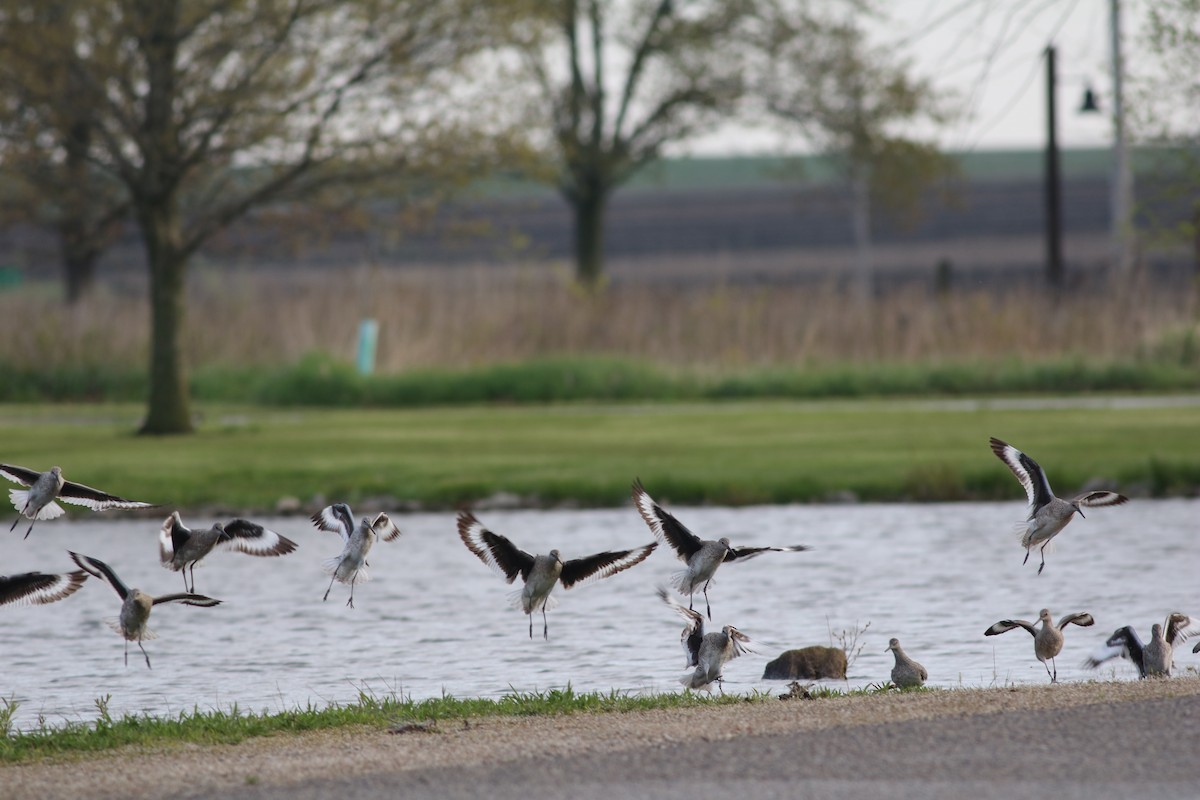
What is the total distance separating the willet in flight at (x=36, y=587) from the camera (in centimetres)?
796

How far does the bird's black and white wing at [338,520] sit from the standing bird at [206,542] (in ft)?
0.55

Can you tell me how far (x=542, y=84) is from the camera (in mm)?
35969

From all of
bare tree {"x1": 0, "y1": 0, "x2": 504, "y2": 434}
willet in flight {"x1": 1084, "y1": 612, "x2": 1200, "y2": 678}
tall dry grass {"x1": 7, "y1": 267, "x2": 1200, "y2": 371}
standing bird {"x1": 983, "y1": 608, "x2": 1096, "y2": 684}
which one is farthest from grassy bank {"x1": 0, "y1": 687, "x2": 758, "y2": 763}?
tall dry grass {"x1": 7, "y1": 267, "x2": 1200, "y2": 371}

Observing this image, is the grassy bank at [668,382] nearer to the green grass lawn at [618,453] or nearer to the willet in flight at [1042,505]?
the green grass lawn at [618,453]

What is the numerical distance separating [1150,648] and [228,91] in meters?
13.9

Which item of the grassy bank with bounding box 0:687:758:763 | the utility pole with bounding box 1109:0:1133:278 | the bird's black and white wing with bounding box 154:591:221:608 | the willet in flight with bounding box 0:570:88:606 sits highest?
the utility pole with bounding box 1109:0:1133:278

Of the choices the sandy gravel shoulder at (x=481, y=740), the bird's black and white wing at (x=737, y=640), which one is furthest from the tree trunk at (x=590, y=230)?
the sandy gravel shoulder at (x=481, y=740)

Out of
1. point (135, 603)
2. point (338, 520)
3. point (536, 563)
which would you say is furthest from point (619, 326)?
point (135, 603)

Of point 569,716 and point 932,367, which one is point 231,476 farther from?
point 932,367

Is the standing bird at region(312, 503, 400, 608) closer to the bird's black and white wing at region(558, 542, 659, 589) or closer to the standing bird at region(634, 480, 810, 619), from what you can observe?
the bird's black and white wing at region(558, 542, 659, 589)

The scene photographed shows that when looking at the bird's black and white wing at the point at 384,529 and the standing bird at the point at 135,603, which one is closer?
the standing bird at the point at 135,603

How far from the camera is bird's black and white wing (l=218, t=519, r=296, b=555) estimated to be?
27.6ft

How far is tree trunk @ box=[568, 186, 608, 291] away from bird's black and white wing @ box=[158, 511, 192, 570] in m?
29.9

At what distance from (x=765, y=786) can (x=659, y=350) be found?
2467 centimetres
